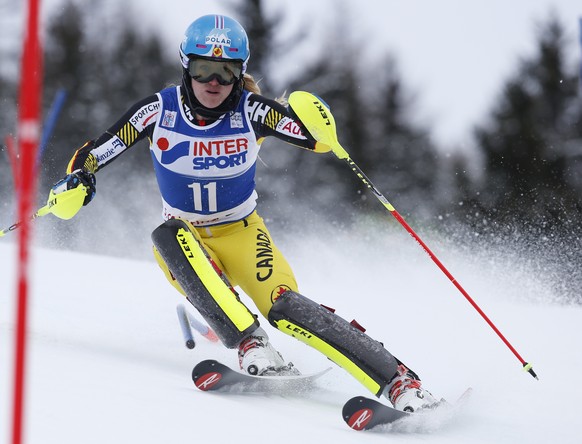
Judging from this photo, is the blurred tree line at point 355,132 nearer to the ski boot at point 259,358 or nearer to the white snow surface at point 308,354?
the white snow surface at point 308,354

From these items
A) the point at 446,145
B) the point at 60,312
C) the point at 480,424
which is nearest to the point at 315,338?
the point at 480,424

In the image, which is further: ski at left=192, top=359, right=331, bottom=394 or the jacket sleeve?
the jacket sleeve

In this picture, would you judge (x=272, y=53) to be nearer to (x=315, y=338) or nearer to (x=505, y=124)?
(x=505, y=124)

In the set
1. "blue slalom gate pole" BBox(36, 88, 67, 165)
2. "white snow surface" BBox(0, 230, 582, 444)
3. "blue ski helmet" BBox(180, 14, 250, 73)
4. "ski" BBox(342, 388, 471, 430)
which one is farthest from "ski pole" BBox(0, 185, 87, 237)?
"ski" BBox(342, 388, 471, 430)

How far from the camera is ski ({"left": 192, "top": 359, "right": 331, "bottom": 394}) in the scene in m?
3.42

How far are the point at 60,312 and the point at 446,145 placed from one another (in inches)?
897

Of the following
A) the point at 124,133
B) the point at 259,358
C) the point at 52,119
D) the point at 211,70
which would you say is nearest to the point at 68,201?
the point at 124,133

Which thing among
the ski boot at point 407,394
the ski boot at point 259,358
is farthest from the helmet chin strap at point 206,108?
the ski boot at point 407,394

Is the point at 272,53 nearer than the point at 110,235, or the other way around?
the point at 110,235

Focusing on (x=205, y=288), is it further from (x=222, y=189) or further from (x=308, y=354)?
(x=308, y=354)

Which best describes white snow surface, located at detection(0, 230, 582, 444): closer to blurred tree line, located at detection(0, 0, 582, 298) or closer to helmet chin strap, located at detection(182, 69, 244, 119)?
helmet chin strap, located at detection(182, 69, 244, 119)

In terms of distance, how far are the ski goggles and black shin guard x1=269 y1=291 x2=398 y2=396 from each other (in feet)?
3.93

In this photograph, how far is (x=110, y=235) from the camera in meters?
15.1

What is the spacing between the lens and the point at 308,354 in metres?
5.07
